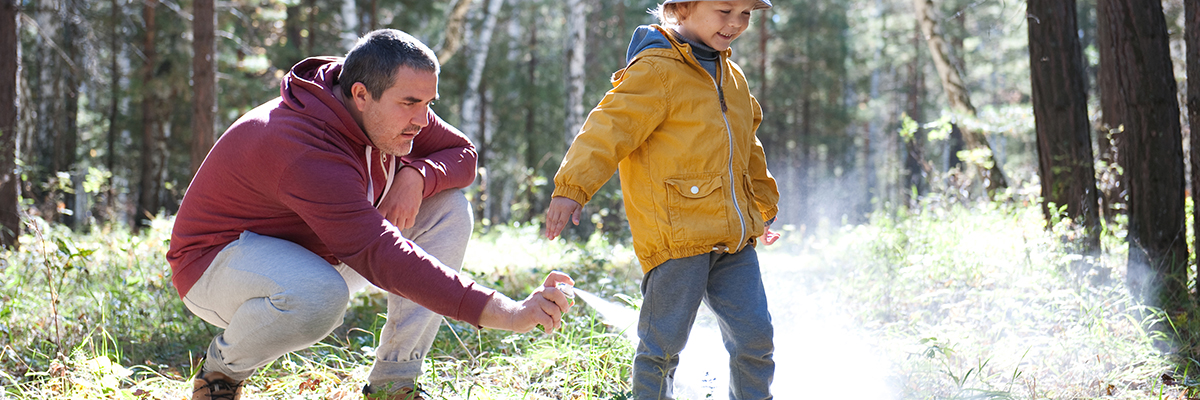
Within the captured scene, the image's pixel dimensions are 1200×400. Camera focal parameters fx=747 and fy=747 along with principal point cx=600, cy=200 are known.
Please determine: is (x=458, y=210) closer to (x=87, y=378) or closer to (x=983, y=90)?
(x=87, y=378)

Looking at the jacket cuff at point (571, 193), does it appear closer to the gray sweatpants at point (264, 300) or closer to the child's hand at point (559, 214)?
the child's hand at point (559, 214)

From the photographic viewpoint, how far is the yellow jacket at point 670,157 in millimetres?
2451

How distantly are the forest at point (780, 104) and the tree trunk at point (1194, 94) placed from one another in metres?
0.01

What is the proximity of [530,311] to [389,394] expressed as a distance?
3.38 feet

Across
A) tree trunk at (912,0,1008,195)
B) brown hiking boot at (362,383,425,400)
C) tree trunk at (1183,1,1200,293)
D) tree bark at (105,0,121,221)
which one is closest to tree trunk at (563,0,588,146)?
tree trunk at (912,0,1008,195)

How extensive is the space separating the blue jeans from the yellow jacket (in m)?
0.08

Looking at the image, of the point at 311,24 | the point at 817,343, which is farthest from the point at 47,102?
the point at 817,343

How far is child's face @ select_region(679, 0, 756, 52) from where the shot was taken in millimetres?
2547

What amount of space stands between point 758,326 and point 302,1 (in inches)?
589

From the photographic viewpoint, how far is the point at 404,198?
8.26 feet

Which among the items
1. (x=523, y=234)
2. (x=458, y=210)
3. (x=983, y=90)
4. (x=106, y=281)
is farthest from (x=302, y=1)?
(x=983, y=90)

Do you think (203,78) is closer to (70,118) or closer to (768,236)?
(768,236)

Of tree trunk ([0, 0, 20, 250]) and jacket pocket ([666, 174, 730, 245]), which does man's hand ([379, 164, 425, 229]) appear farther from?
tree trunk ([0, 0, 20, 250])

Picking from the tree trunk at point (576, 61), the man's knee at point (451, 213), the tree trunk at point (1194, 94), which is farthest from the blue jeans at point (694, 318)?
the tree trunk at point (576, 61)
